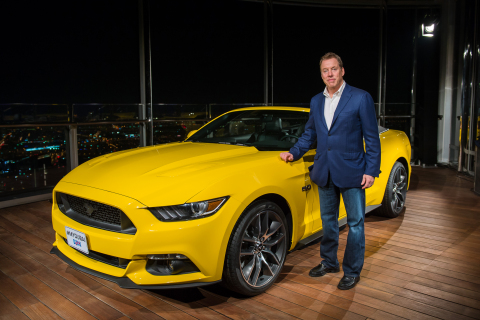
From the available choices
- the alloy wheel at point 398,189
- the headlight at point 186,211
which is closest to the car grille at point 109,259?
the headlight at point 186,211

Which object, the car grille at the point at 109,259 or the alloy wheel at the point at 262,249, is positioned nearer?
the car grille at the point at 109,259

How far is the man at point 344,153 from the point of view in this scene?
259 centimetres

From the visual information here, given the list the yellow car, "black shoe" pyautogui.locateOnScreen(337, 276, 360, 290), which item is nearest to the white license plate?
the yellow car

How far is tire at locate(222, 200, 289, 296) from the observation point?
2398 mm

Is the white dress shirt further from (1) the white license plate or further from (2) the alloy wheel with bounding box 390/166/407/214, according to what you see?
(2) the alloy wheel with bounding box 390/166/407/214

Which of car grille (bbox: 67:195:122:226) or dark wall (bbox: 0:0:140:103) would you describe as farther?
dark wall (bbox: 0:0:140:103)

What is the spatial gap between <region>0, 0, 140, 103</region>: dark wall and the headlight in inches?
A: 309

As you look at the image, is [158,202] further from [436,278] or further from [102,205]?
[436,278]

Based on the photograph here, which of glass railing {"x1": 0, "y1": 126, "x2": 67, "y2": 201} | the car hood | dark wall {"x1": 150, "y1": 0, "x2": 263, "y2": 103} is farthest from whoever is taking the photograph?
dark wall {"x1": 150, "y1": 0, "x2": 263, "y2": 103}

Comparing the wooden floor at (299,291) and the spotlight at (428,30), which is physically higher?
the spotlight at (428,30)

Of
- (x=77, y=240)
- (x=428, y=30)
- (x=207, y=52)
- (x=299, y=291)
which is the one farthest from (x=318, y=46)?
(x=77, y=240)

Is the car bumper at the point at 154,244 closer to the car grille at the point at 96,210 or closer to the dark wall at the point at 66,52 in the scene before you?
the car grille at the point at 96,210

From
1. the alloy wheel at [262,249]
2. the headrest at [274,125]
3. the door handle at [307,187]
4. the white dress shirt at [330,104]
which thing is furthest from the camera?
the headrest at [274,125]

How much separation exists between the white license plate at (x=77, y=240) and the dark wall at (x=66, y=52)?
7.48 meters
